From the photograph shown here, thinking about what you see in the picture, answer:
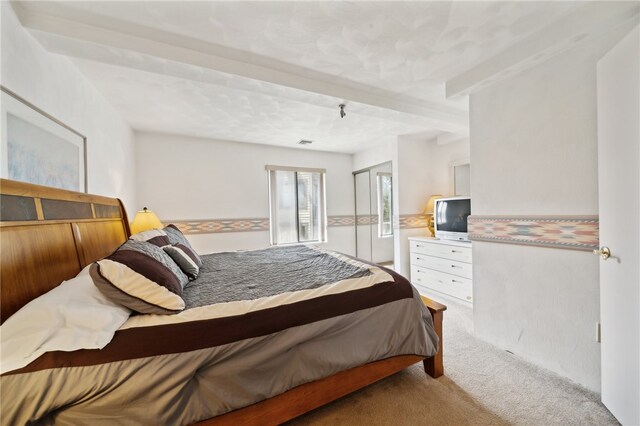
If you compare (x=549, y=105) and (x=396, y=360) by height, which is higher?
(x=549, y=105)

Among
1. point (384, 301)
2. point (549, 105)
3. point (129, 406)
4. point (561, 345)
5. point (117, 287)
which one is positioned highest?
point (549, 105)

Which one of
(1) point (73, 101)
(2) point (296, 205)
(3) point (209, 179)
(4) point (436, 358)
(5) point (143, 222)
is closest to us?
(4) point (436, 358)

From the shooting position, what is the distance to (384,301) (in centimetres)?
153

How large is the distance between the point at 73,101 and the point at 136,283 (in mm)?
1717

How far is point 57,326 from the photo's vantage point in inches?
36.1

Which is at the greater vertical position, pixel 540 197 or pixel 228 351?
pixel 540 197

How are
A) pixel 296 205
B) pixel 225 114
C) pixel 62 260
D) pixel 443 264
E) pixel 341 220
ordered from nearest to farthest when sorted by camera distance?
1. pixel 62 260
2. pixel 225 114
3. pixel 443 264
4. pixel 296 205
5. pixel 341 220

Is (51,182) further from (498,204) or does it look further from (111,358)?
(498,204)

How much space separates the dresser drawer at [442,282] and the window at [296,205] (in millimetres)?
1904

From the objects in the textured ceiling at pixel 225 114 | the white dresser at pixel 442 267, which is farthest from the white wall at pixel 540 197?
the textured ceiling at pixel 225 114

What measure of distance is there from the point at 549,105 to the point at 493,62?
1.72 feet

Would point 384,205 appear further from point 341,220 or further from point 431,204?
point 431,204

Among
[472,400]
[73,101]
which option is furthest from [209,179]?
[472,400]

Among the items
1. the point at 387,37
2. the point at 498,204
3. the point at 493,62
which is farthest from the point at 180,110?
the point at 498,204
